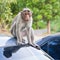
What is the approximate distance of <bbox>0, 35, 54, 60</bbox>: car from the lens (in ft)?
14.1

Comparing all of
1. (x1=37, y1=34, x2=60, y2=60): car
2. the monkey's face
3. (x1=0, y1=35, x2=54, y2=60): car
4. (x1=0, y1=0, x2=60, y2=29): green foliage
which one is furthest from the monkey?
(x1=0, y1=0, x2=60, y2=29): green foliage

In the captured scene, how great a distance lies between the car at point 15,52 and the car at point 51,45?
199 cm

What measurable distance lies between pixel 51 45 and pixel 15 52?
8.03ft

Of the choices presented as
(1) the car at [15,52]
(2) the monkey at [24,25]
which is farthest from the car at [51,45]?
(1) the car at [15,52]

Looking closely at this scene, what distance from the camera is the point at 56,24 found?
2222 centimetres

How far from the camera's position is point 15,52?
14.5 feet

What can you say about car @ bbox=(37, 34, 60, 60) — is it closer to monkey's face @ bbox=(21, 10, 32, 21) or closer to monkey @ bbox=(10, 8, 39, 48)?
monkey @ bbox=(10, 8, 39, 48)

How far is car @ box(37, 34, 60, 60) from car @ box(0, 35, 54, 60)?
199cm

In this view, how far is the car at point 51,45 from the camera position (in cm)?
670

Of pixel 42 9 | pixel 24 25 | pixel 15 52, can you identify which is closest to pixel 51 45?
pixel 24 25

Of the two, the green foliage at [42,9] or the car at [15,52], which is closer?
the car at [15,52]

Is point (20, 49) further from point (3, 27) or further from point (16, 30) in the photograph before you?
point (3, 27)

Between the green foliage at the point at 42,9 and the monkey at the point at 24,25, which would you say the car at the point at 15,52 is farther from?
the green foliage at the point at 42,9

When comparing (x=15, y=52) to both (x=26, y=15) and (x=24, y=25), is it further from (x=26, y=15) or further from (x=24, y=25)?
(x=24, y=25)
